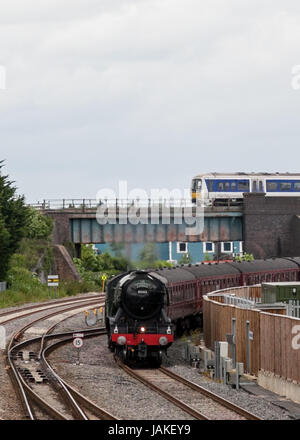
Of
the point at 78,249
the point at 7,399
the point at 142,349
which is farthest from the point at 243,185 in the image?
the point at 7,399

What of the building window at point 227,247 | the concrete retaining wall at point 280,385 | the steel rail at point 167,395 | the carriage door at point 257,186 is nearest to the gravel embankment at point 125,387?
the steel rail at point 167,395

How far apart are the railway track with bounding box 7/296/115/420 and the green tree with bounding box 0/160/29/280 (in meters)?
21.3

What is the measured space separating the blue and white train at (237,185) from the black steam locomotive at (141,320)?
46989 mm

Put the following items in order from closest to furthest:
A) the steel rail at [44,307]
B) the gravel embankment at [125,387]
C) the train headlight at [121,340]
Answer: the gravel embankment at [125,387]
the train headlight at [121,340]
the steel rail at [44,307]

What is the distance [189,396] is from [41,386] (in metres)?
4.23

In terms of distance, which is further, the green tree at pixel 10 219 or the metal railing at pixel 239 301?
the green tree at pixel 10 219

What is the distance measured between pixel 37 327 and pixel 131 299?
1297cm

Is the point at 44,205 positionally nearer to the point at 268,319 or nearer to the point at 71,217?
the point at 71,217

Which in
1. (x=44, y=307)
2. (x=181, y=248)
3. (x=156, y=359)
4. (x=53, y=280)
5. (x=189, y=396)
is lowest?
(x=189, y=396)

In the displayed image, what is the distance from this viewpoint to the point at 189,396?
77.1 ft

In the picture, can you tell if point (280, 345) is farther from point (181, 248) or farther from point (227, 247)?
point (181, 248)

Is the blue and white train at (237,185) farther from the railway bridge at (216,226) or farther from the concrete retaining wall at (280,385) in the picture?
the concrete retaining wall at (280,385)

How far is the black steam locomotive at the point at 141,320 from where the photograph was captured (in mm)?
29094
